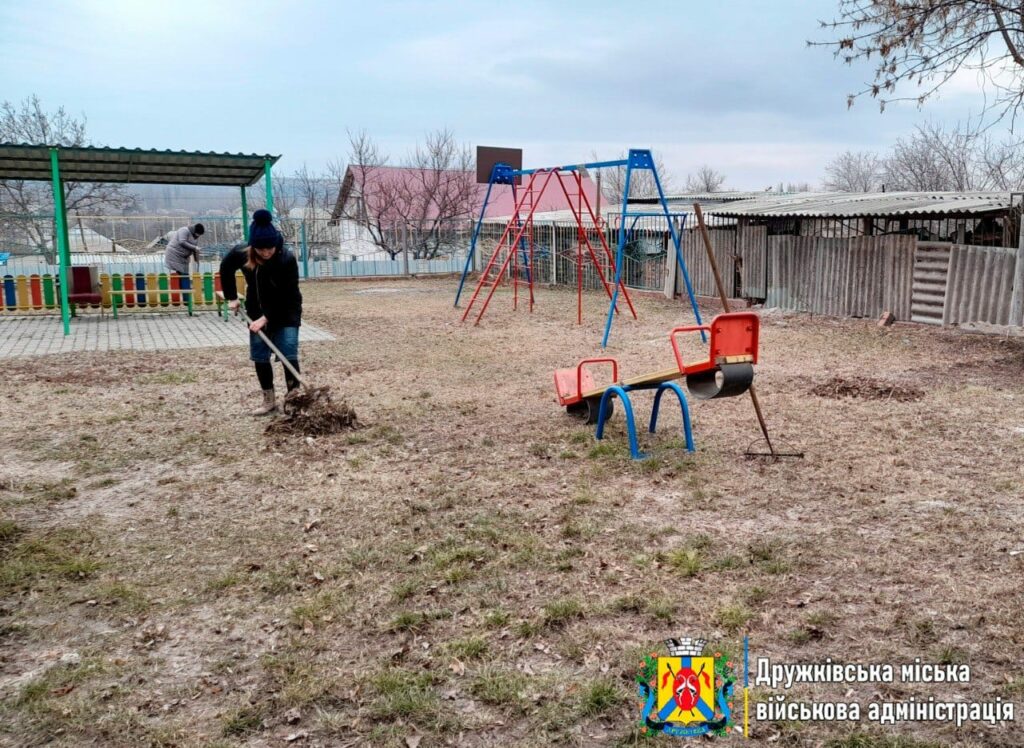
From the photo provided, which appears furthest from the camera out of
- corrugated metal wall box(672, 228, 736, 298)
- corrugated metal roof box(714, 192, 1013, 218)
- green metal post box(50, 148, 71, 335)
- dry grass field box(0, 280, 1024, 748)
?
corrugated metal wall box(672, 228, 736, 298)

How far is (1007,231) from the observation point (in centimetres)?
1182

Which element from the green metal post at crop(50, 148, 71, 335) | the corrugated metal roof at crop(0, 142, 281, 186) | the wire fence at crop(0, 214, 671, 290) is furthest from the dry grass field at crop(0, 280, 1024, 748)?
the wire fence at crop(0, 214, 671, 290)

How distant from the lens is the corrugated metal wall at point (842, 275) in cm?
1317

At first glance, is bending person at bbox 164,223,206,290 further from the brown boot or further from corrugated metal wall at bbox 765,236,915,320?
corrugated metal wall at bbox 765,236,915,320

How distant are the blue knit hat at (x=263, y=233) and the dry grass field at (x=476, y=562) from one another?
4.92 feet

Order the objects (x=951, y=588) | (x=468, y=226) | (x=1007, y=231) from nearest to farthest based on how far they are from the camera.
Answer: (x=951, y=588)
(x=1007, y=231)
(x=468, y=226)

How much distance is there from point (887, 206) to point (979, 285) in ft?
7.10

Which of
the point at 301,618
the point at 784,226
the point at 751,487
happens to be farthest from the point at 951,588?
the point at 784,226

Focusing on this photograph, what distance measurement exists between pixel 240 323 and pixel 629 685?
38.8 feet

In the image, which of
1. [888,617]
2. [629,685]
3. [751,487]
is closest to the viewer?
[629,685]

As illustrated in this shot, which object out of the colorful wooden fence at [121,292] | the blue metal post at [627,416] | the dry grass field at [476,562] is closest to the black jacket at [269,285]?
the dry grass field at [476,562]

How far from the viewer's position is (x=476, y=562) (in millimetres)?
3834

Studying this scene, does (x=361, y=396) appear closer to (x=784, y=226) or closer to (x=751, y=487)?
(x=751, y=487)

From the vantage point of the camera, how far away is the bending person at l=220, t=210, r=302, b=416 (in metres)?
6.22
